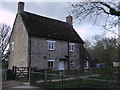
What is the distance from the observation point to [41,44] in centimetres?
2297

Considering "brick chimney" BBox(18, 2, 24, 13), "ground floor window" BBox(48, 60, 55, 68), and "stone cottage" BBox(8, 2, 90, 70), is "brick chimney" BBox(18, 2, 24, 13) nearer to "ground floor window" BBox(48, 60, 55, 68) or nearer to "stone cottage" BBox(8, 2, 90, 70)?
"stone cottage" BBox(8, 2, 90, 70)

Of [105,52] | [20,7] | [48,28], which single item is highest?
[20,7]

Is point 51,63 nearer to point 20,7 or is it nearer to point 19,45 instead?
point 19,45

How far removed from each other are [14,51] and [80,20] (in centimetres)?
1487

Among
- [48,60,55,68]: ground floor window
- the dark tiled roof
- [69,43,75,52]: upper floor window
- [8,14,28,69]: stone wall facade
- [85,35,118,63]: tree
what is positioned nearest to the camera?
[8,14,28,69]: stone wall facade

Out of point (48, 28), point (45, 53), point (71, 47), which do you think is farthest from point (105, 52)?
point (45, 53)

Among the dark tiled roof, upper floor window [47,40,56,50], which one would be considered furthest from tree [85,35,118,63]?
upper floor window [47,40,56,50]

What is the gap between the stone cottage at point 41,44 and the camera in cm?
2192

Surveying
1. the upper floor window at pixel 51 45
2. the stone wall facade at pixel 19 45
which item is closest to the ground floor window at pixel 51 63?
the upper floor window at pixel 51 45

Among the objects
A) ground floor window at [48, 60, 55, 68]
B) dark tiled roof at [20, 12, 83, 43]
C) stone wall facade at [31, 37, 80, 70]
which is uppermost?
dark tiled roof at [20, 12, 83, 43]

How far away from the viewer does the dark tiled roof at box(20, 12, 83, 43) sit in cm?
2308

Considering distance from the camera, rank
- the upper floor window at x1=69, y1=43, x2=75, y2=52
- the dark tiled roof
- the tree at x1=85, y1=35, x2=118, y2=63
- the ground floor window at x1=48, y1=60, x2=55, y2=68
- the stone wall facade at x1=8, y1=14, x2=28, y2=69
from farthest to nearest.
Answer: the tree at x1=85, y1=35, x2=118, y2=63 < the upper floor window at x1=69, y1=43, x2=75, y2=52 < the ground floor window at x1=48, y1=60, x2=55, y2=68 < the dark tiled roof < the stone wall facade at x1=8, y1=14, x2=28, y2=69

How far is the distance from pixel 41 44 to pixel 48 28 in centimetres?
390

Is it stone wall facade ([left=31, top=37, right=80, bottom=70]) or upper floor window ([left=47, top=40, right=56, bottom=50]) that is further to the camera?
upper floor window ([left=47, top=40, right=56, bottom=50])
